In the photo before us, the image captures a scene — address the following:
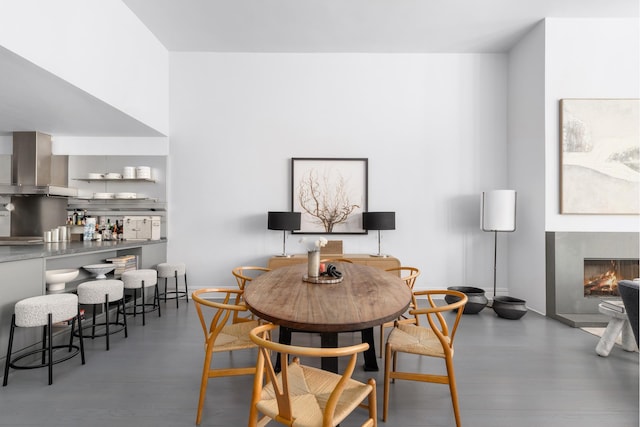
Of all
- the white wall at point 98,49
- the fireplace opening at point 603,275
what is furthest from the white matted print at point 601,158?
the white wall at point 98,49

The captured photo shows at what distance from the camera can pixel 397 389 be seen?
93.4 inches

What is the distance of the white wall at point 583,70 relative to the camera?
4172 millimetres

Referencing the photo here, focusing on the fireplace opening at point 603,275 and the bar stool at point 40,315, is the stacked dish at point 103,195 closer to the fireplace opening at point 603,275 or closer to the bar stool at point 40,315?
the bar stool at point 40,315

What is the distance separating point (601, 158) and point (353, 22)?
12.1 ft

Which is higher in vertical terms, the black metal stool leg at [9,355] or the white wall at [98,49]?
the white wall at [98,49]

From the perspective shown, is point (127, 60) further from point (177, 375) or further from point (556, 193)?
point (556, 193)

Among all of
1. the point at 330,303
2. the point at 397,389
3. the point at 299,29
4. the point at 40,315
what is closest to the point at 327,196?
the point at 299,29

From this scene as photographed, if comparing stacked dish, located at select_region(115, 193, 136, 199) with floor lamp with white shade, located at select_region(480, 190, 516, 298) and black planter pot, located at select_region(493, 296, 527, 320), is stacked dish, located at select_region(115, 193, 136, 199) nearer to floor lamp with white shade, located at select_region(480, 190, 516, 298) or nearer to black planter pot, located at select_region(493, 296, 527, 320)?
floor lamp with white shade, located at select_region(480, 190, 516, 298)

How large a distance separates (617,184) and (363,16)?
12.9 ft

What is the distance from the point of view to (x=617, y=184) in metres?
4.09

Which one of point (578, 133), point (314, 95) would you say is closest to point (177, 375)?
point (314, 95)

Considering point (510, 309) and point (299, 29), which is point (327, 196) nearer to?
point (299, 29)

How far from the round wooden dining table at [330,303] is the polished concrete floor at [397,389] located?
1.96 feet

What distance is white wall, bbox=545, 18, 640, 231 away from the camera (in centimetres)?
417
